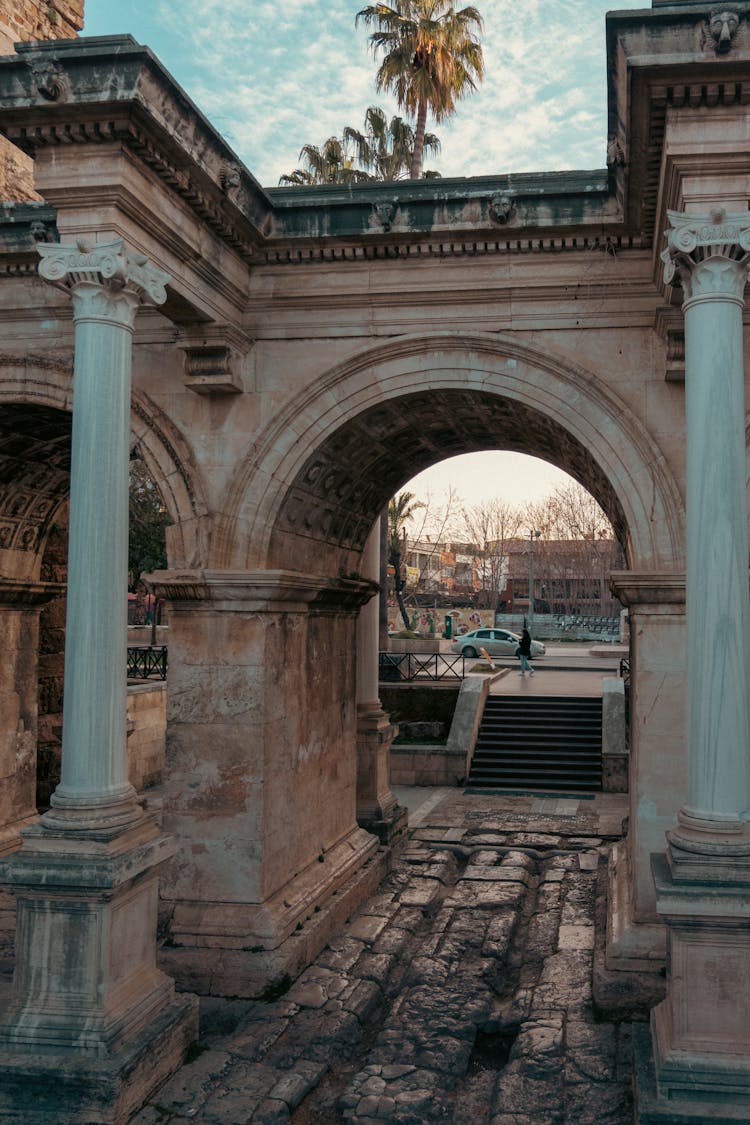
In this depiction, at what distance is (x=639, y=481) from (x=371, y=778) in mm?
5514

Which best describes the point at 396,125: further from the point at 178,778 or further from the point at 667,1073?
the point at 667,1073

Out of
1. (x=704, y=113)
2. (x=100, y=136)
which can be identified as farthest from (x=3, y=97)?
(x=704, y=113)

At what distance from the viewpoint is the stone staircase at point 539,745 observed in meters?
15.5

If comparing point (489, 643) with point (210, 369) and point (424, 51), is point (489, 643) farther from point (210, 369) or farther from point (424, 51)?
point (210, 369)

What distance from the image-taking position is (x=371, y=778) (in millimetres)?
11164

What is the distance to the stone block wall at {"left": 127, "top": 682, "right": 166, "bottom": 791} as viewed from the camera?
47.7 ft

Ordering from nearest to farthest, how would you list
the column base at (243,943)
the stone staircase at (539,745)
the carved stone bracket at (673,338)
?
the carved stone bracket at (673,338)
the column base at (243,943)
the stone staircase at (539,745)

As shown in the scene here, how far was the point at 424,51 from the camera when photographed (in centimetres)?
2158

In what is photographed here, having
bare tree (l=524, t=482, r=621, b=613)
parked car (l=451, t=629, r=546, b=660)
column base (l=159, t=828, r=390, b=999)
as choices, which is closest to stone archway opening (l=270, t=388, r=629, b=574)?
column base (l=159, t=828, r=390, b=999)

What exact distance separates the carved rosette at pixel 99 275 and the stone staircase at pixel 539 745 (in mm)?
11297

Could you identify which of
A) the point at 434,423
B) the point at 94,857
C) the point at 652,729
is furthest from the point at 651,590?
the point at 94,857

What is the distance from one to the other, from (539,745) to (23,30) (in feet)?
43.5

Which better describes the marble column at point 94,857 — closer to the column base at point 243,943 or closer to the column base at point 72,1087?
the column base at point 72,1087

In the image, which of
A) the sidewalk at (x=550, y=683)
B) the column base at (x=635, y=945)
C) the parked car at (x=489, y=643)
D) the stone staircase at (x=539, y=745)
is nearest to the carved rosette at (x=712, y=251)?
the column base at (x=635, y=945)
